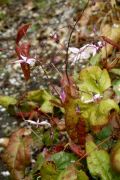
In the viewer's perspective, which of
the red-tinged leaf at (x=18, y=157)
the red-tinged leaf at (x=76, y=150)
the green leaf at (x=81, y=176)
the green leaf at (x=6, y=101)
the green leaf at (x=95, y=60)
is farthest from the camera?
the green leaf at (x=6, y=101)

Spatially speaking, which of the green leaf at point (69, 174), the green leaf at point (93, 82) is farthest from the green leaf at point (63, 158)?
the green leaf at point (93, 82)

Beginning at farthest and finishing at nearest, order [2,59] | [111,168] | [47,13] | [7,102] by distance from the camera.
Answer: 1. [47,13]
2. [2,59]
3. [7,102]
4. [111,168]

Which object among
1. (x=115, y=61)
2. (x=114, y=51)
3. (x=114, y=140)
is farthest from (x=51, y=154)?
(x=114, y=51)

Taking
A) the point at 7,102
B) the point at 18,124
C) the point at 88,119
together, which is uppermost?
the point at 88,119

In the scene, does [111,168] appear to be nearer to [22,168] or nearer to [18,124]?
[22,168]

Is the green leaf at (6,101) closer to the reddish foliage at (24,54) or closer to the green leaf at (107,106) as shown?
the reddish foliage at (24,54)

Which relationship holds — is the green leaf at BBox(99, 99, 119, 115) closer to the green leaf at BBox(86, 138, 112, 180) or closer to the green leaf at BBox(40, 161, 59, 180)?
the green leaf at BBox(86, 138, 112, 180)

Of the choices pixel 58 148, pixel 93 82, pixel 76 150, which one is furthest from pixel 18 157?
pixel 93 82
